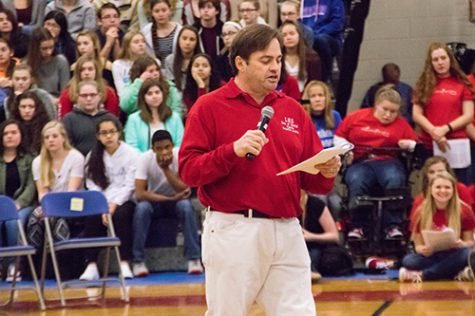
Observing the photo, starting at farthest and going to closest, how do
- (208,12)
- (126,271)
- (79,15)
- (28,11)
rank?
(28,11) < (79,15) < (208,12) < (126,271)

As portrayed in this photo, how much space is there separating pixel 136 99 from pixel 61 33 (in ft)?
7.01

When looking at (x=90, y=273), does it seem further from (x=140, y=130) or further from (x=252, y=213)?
(x=252, y=213)

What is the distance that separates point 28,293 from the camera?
10164mm

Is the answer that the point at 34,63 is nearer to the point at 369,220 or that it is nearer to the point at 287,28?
the point at 287,28

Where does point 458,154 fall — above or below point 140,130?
below

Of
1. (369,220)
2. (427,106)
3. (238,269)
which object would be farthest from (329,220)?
(238,269)

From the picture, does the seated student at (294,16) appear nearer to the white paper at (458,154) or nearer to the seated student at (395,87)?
the seated student at (395,87)

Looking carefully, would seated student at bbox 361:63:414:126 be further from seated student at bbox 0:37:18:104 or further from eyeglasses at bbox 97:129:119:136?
seated student at bbox 0:37:18:104

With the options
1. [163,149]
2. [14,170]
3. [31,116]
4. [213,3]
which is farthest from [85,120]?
[213,3]

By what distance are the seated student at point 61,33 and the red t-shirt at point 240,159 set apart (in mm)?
8517

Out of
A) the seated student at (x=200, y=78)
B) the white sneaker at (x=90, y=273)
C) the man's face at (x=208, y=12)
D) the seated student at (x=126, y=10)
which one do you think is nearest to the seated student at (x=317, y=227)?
the white sneaker at (x=90, y=273)

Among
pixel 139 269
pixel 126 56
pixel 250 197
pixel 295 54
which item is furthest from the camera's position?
pixel 126 56

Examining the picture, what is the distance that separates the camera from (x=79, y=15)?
13.7m

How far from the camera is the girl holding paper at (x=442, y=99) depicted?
11.6m
